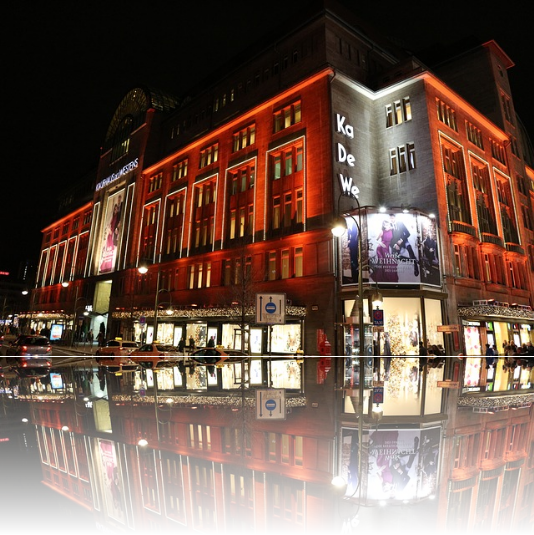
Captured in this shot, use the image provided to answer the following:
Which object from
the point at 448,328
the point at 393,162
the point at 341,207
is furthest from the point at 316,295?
the point at 393,162

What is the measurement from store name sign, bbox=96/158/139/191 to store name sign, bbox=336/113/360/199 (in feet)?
128

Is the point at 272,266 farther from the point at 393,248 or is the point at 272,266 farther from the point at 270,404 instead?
the point at 270,404

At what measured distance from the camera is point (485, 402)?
10617 mm

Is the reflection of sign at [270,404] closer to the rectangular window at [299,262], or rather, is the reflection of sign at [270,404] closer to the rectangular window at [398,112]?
the rectangular window at [299,262]

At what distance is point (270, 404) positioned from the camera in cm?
969

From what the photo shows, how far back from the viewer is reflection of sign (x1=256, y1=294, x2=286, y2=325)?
3156 cm

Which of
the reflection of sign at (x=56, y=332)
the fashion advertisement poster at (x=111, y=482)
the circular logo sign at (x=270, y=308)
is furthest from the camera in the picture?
the reflection of sign at (x=56, y=332)

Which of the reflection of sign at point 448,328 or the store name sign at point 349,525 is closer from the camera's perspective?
the store name sign at point 349,525

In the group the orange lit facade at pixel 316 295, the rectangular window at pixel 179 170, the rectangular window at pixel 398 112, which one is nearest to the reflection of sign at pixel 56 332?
the orange lit facade at pixel 316 295

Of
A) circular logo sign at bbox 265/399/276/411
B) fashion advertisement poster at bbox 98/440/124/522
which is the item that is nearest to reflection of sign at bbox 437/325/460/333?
circular logo sign at bbox 265/399/276/411

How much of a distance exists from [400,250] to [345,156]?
1146 cm

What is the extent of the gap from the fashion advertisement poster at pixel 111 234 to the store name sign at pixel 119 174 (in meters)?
3.18

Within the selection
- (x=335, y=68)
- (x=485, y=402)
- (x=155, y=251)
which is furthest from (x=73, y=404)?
(x=155, y=251)

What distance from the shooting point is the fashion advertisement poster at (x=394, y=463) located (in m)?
4.18
